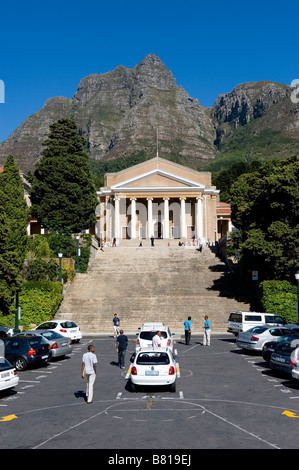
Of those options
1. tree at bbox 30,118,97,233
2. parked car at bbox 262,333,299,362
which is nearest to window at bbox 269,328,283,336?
parked car at bbox 262,333,299,362

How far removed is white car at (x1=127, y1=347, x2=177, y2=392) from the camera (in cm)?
1458

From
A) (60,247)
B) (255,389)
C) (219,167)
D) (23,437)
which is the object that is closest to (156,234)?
(60,247)

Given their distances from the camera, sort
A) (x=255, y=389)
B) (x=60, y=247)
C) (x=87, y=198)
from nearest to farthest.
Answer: (x=255, y=389) → (x=60, y=247) → (x=87, y=198)

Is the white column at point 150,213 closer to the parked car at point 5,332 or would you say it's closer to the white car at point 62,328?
the white car at point 62,328

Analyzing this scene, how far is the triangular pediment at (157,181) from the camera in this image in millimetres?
70250

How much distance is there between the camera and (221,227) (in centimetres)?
7469

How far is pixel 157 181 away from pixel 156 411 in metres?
59.6

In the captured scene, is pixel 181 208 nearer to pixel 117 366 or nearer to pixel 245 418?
pixel 117 366

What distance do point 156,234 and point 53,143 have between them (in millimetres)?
23050

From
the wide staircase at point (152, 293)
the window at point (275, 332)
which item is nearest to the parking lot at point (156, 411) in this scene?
the window at point (275, 332)

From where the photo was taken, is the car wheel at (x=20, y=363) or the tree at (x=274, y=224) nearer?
the car wheel at (x=20, y=363)

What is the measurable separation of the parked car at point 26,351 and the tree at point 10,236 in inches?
356

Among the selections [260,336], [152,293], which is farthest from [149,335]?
[152,293]

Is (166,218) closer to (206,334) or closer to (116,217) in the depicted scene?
(116,217)
